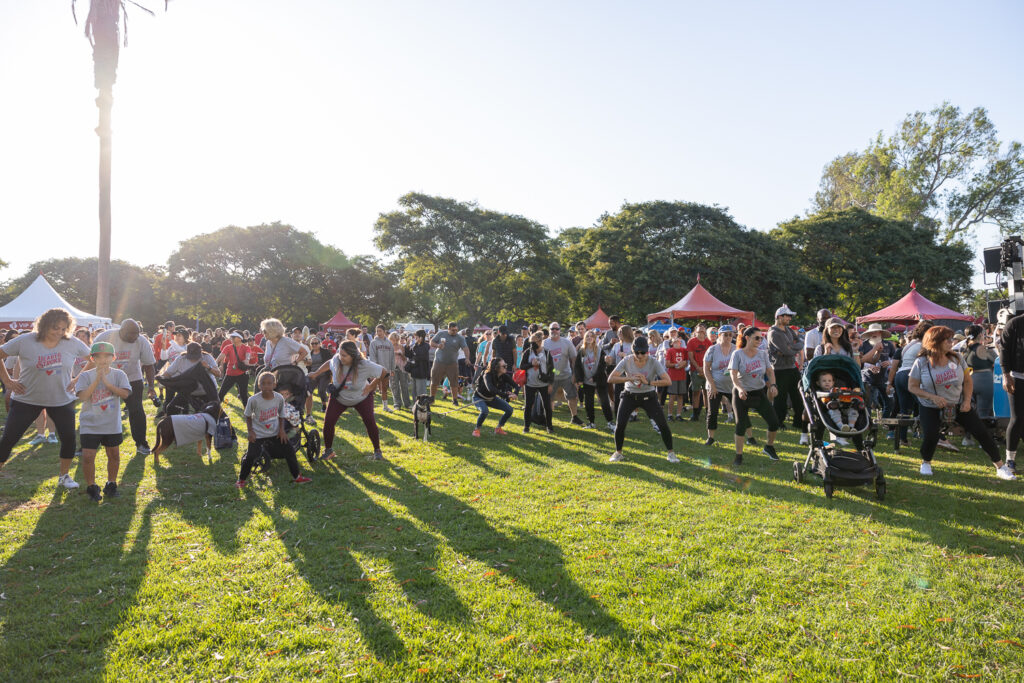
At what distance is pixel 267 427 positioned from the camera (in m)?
6.68

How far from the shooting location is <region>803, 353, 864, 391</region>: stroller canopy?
618 cm

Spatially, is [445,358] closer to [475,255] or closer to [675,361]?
[675,361]

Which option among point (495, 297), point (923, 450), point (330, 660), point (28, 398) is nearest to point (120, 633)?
point (330, 660)

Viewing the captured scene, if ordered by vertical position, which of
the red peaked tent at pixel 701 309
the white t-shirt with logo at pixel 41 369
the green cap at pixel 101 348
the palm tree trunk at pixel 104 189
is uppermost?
the palm tree trunk at pixel 104 189

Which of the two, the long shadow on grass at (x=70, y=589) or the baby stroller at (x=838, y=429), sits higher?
the baby stroller at (x=838, y=429)

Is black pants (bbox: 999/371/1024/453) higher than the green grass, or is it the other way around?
black pants (bbox: 999/371/1024/453)

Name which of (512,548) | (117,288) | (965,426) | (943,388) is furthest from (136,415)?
(117,288)

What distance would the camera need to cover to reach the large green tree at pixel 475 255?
3750 cm

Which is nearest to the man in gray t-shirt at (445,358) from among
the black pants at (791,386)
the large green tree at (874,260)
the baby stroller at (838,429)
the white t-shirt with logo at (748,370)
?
the black pants at (791,386)

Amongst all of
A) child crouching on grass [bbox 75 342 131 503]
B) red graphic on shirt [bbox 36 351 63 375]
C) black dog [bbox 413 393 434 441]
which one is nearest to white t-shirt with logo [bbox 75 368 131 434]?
child crouching on grass [bbox 75 342 131 503]

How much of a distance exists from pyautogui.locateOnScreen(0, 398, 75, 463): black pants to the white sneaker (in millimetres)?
10418

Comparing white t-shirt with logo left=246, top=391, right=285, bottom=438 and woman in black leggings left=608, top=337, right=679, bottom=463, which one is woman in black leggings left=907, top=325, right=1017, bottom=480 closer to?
woman in black leggings left=608, top=337, right=679, bottom=463

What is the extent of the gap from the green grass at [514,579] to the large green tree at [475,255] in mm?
31395

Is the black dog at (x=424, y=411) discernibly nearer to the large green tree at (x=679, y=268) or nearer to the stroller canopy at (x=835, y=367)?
the stroller canopy at (x=835, y=367)
